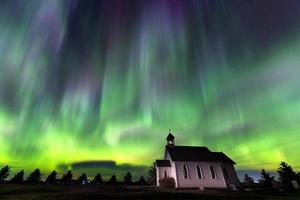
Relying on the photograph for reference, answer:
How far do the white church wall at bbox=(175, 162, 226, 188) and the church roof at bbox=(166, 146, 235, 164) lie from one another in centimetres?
123

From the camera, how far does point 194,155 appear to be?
149ft

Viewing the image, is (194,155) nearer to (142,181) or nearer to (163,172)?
(163,172)

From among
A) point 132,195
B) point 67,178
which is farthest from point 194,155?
point 67,178

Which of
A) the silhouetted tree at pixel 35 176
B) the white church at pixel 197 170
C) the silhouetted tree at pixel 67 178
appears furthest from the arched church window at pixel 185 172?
the silhouetted tree at pixel 35 176

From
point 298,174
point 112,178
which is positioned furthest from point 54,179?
point 298,174

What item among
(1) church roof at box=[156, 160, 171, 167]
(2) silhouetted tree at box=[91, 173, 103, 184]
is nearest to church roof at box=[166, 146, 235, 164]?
(1) church roof at box=[156, 160, 171, 167]

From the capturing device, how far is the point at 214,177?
138ft

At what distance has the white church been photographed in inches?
1594

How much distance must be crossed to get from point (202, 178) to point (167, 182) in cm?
909

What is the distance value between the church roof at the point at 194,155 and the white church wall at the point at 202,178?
48.3 inches

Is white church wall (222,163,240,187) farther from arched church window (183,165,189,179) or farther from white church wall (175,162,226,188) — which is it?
arched church window (183,165,189,179)

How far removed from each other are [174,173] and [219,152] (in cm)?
1931

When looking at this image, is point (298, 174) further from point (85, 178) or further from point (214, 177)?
point (85, 178)

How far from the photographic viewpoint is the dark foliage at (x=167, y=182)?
1502 inches
